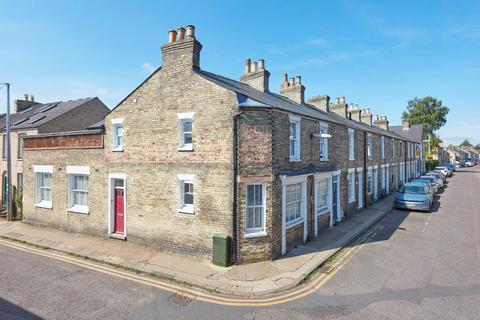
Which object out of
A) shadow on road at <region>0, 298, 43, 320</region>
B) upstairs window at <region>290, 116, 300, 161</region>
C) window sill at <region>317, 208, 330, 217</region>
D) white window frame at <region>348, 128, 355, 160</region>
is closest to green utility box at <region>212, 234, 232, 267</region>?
upstairs window at <region>290, 116, 300, 161</region>

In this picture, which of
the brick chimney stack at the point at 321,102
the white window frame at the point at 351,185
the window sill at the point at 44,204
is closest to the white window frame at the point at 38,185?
the window sill at the point at 44,204

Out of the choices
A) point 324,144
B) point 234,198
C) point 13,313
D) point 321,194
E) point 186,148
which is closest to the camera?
point 13,313

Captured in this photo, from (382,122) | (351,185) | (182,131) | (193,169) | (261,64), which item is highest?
(261,64)

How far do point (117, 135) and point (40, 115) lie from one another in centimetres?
1636

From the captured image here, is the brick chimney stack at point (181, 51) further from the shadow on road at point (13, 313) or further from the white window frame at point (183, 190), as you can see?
the shadow on road at point (13, 313)

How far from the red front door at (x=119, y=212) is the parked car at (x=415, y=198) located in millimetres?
18304

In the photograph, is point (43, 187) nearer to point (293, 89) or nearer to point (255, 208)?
point (255, 208)

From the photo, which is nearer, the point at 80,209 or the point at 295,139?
the point at 295,139

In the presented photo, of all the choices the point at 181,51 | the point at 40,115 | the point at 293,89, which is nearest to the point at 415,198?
the point at 293,89

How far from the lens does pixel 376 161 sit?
23516mm

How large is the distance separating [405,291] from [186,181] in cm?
815

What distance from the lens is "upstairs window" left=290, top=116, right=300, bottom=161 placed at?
12.3 m

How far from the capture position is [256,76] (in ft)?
54.2

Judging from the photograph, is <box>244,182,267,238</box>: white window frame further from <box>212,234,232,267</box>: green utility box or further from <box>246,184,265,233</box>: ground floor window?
<box>212,234,232,267</box>: green utility box
